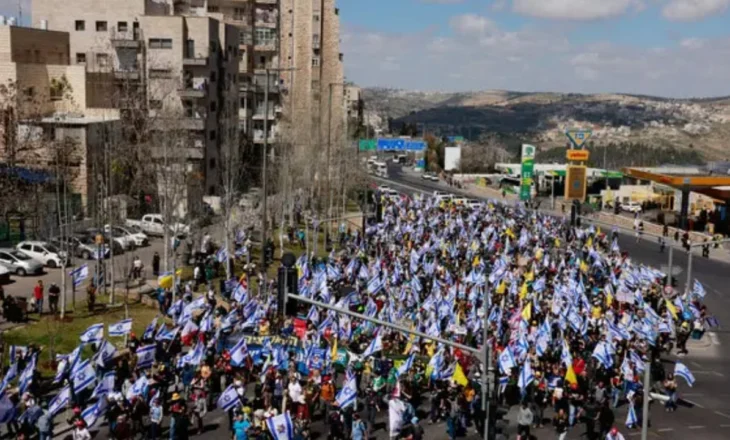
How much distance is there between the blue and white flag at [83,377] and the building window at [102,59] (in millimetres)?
47859

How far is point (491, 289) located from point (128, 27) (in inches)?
1637

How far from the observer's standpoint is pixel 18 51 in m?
63.8

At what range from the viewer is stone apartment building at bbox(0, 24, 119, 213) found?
52656 mm

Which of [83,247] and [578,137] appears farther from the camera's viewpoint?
[578,137]

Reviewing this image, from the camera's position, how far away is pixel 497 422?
915 inches

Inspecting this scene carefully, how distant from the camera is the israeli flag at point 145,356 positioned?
23.4 meters

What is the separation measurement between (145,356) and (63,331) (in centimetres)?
830

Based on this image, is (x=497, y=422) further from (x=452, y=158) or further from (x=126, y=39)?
(x=452, y=158)

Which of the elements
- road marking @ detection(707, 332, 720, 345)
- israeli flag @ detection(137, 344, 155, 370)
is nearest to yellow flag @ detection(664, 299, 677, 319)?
road marking @ detection(707, 332, 720, 345)

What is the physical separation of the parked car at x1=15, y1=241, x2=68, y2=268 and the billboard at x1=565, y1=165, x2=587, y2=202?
56.4 meters

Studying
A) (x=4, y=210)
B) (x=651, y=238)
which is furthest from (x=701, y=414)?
(x=651, y=238)

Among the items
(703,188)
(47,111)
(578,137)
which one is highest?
(47,111)

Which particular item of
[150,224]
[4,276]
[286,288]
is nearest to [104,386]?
[286,288]

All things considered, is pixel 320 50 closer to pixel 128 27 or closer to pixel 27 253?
pixel 128 27
